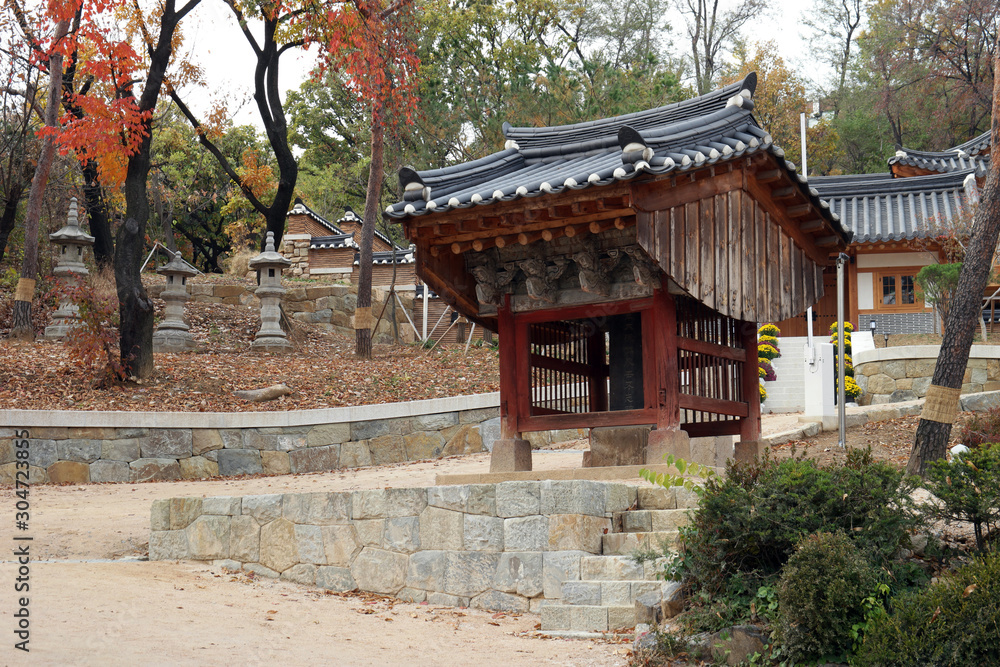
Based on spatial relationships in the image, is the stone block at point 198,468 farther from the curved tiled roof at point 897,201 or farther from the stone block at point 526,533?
the curved tiled roof at point 897,201

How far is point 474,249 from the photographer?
925cm

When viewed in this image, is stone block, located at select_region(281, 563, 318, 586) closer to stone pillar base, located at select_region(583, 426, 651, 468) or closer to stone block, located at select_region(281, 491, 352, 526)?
stone block, located at select_region(281, 491, 352, 526)

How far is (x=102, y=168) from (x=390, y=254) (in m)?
11.4

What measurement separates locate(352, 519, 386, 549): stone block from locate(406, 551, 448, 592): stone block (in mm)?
429

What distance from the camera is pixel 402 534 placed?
825 cm

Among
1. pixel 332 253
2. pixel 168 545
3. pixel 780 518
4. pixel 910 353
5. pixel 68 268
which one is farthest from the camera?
pixel 332 253

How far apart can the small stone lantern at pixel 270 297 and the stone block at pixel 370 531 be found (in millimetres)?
12935

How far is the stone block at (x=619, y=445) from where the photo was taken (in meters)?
9.56

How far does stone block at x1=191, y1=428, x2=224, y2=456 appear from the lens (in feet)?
46.3

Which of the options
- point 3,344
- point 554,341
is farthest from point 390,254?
point 554,341

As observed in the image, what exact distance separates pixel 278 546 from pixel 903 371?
1325cm

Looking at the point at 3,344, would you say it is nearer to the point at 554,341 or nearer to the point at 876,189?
the point at 554,341

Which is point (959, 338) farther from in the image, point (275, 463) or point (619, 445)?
point (275, 463)

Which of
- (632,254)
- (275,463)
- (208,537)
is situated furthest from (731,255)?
(275,463)
